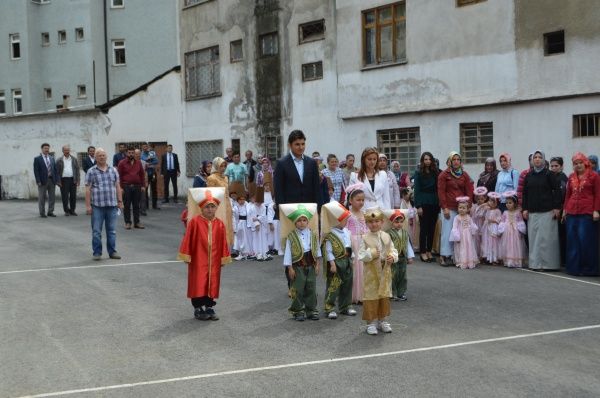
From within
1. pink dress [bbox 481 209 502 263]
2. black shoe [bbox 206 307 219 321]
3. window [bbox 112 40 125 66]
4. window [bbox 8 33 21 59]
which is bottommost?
black shoe [bbox 206 307 219 321]

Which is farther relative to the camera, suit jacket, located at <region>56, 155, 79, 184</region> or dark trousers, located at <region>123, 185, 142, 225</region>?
suit jacket, located at <region>56, 155, 79, 184</region>

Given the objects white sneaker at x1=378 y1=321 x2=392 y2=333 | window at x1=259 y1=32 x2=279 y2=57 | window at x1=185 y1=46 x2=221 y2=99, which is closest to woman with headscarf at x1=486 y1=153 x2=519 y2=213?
white sneaker at x1=378 y1=321 x2=392 y2=333

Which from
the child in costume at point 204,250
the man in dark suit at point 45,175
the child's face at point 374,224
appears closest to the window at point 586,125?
the child's face at point 374,224

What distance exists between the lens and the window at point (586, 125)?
17.6m

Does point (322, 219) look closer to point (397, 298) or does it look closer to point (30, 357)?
point (397, 298)

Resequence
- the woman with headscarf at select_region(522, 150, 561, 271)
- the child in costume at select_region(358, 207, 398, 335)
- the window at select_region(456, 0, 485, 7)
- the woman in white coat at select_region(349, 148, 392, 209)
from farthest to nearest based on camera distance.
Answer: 1. the window at select_region(456, 0, 485, 7)
2. the woman with headscarf at select_region(522, 150, 561, 271)
3. the woman in white coat at select_region(349, 148, 392, 209)
4. the child in costume at select_region(358, 207, 398, 335)

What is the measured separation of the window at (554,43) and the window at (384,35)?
4772mm

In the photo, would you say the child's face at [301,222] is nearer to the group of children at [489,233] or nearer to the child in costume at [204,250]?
the child in costume at [204,250]

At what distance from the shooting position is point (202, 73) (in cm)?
3175

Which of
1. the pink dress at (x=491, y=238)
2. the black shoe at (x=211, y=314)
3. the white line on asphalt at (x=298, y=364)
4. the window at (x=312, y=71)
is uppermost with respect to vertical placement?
the window at (x=312, y=71)

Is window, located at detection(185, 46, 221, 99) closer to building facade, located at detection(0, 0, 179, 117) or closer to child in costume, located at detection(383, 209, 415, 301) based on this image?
building facade, located at detection(0, 0, 179, 117)

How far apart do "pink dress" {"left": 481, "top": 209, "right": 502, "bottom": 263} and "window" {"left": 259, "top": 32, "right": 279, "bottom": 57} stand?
14990 mm

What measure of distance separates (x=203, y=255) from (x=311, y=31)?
1795 cm

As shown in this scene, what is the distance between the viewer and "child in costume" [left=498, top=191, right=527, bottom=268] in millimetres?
13570
